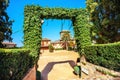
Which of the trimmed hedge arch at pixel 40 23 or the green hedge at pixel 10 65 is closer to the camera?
the green hedge at pixel 10 65

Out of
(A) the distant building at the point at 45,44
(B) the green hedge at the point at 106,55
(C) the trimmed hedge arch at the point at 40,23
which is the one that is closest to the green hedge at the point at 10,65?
(C) the trimmed hedge arch at the point at 40,23

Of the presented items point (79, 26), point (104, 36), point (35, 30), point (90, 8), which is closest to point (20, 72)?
point (35, 30)

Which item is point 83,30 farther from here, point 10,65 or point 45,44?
point 45,44

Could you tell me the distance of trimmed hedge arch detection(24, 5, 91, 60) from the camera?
12.8 meters

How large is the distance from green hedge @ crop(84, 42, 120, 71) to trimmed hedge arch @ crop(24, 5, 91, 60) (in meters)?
1.58

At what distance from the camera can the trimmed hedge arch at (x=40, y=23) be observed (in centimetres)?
1280

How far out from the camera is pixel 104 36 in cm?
2070

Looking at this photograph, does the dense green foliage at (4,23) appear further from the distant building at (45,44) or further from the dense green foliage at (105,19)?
the distant building at (45,44)

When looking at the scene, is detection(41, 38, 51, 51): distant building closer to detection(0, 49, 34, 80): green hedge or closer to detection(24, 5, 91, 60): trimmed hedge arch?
detection(24, 5, 91, 60): trimmed hedge arch

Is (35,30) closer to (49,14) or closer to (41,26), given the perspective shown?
(41,26)

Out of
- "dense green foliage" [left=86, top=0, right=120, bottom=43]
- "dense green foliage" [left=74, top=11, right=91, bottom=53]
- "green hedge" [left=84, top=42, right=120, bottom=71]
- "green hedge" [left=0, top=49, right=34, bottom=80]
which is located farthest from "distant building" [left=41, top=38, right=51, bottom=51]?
"green hedge" [left=0, top=49, right=34, bottom=80]

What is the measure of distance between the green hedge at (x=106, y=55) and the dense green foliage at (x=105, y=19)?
24.0 ft

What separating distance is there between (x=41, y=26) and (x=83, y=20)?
3700 millimetres

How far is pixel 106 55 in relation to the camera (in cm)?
1080
